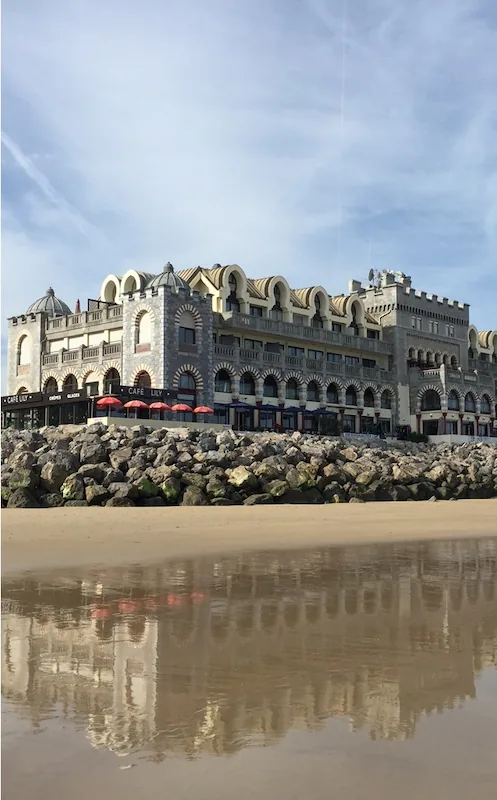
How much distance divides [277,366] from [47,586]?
2115 inches

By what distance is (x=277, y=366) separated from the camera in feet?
206

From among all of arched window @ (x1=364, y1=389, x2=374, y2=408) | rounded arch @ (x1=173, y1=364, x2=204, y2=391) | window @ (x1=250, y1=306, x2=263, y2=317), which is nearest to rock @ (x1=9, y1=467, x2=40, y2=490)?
rounded arch @ (x1=173, y1=364, x2=204, y2=391)

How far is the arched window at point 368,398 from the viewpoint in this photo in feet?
240

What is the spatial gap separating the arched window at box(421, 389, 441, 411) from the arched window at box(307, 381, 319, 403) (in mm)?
14770

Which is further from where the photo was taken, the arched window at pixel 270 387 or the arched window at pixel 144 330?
the arched window at pixel 270 387

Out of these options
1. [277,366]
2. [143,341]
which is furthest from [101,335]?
[277,366]

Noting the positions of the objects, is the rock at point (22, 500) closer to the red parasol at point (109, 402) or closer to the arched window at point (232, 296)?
the red parasol at point (109, 402)

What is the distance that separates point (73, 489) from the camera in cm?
2086

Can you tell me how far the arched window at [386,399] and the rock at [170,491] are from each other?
54.6 m

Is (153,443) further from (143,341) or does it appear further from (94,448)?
(143,341)

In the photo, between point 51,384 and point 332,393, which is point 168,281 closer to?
point 51,384

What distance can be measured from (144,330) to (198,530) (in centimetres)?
4052

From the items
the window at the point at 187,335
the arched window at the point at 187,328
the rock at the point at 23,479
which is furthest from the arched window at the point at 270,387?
the rock at the point at 23,479

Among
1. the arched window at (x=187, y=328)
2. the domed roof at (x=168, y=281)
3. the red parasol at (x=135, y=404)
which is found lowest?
the red parasol at (x=135, y=404)
